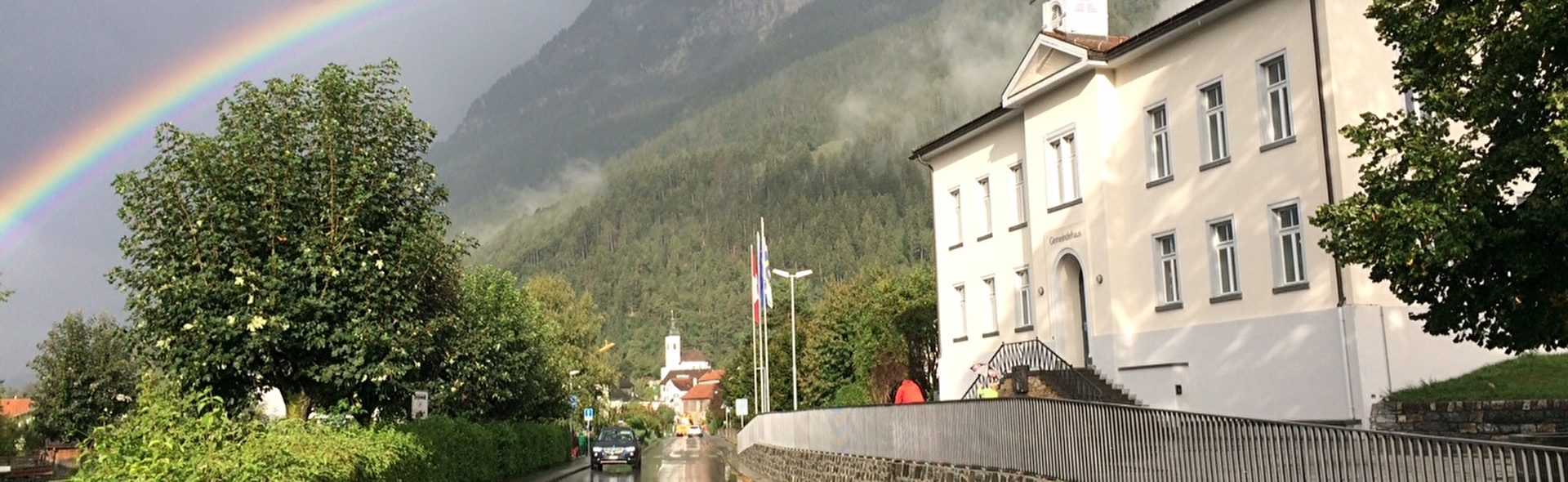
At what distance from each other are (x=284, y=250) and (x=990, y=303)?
2177cm

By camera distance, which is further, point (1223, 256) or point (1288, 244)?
point (1223, 256)

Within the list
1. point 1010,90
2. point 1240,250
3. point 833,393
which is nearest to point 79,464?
point 1240,250

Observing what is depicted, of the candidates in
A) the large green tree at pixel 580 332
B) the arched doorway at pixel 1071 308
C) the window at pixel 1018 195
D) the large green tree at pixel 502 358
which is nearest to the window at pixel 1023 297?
the window at pixel 1018 195

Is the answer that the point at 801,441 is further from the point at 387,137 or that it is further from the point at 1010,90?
the point at 387,137

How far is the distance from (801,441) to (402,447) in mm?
14288

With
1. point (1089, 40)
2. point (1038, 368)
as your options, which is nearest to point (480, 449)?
point (1038, 368)

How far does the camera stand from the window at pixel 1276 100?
2408 cm

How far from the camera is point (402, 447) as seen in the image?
1875 cm

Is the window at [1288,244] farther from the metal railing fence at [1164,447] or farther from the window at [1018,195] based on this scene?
the window at [1018,195]

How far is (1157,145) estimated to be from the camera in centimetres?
2780

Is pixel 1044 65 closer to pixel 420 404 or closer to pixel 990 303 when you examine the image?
pixel 990 303

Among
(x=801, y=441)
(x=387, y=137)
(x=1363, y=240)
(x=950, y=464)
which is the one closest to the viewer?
(x=1363, y=240)

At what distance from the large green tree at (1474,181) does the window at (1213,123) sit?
39.8ft

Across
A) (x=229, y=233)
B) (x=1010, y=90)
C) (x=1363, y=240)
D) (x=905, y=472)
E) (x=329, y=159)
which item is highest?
(x=1010, y=90)
